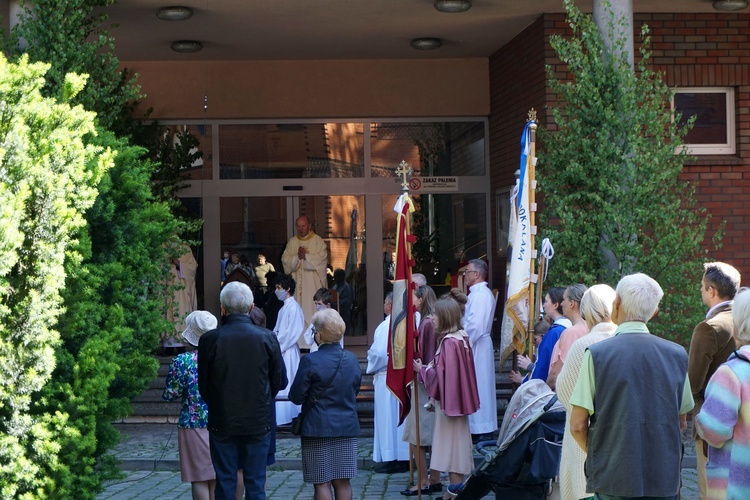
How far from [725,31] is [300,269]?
6953mm

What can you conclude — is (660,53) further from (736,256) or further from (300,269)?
(300,269)

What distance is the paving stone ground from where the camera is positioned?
30.6ft

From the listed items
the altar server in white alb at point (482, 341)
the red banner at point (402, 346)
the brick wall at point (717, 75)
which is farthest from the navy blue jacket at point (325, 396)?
the brick wall at point (717, 75)

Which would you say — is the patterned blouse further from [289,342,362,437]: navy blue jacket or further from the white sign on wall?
the white sign on wall

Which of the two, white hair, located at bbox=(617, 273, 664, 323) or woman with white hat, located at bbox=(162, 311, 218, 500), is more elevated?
white hair, located at bbox=(617, 273, 664, 323)

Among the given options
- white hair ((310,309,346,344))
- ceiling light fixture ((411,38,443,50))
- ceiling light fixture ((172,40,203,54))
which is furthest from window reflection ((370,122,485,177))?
white hair ((310,309,346,344))

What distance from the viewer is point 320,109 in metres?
16.1

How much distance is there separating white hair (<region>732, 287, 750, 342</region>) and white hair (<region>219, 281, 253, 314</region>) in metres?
3.47

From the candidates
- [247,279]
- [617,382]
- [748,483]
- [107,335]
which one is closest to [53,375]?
[107,335]

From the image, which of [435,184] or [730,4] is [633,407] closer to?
[730,4]

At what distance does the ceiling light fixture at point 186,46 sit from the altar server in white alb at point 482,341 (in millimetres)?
5912

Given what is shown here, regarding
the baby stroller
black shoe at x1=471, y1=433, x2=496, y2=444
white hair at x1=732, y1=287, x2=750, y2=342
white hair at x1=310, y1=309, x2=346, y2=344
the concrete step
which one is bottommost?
black shoe at x1=471, y1=433, x2=496, y2=444

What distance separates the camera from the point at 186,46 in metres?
14.6

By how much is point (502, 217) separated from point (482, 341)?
4731 mm
